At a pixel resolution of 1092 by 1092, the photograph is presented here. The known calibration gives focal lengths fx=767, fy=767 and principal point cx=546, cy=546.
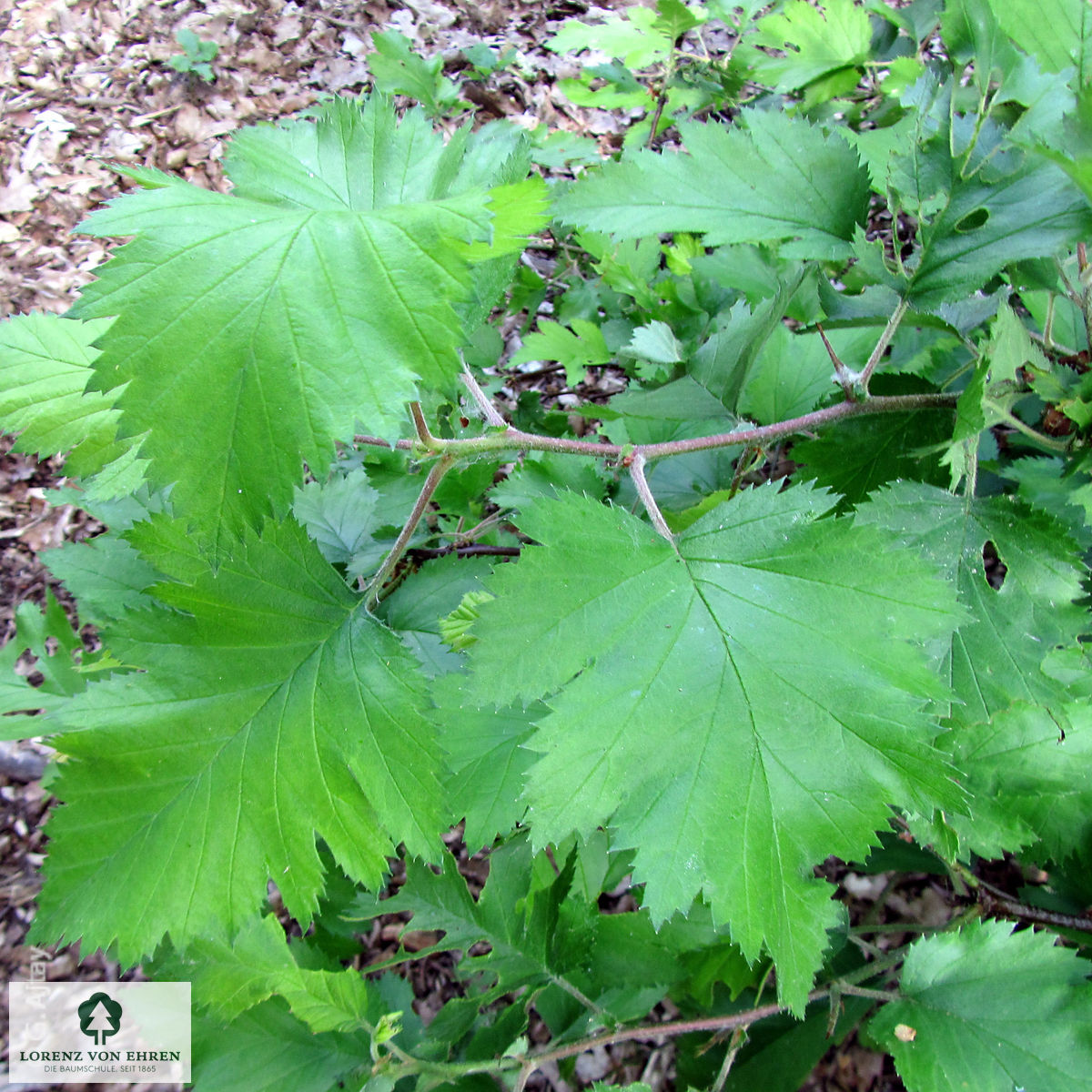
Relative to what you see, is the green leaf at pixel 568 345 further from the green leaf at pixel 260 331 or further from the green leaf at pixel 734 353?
the green leaf at pixel 260 331

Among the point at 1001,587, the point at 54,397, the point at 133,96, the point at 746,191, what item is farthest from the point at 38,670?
the point at 133,96

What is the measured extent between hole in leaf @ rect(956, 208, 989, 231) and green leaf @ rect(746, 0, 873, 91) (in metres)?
1.11

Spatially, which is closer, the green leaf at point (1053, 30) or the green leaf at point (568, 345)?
the green leaf at point (1053, 30)

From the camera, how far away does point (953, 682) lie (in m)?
1.04

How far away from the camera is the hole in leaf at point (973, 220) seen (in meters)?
0.98

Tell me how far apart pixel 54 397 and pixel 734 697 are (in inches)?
43.0

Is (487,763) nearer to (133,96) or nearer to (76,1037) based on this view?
(76,1037)

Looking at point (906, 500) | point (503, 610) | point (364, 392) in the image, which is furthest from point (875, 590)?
point (364, 392)

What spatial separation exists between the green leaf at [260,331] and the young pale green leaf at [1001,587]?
678 millimetres

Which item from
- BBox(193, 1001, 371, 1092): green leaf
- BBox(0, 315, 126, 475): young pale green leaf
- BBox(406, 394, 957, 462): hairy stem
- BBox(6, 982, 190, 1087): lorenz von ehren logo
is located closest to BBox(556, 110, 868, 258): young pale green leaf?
BBox(406, 394, 957, 462): hairy stem

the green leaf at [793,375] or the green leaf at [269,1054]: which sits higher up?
the green leaf at [793,375]

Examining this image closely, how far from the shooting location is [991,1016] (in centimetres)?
109

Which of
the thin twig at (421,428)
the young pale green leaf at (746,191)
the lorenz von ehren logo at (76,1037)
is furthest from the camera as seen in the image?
the lorenz von ehren logo at (76,1037)

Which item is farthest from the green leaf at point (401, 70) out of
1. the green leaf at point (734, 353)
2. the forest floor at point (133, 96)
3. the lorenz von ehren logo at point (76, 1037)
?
the lorenz von ehren logo at point (76, 1037)
